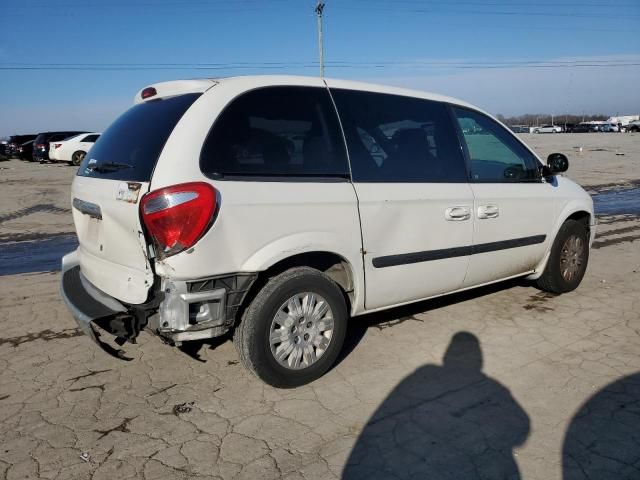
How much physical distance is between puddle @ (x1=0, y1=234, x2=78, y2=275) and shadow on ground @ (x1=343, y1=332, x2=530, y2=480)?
5000 millimetres

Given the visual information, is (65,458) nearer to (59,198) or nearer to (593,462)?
(593,462)

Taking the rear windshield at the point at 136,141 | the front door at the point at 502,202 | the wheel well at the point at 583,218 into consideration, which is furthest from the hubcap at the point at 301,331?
the wheel well at the point at 583,218

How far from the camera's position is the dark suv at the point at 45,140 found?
1053 inches

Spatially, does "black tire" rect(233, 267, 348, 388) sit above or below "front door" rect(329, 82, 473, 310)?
below


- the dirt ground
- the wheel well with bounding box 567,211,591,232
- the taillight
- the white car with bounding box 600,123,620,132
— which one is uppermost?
the white car with bounding box 600,123,620,132

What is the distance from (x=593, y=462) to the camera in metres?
2.58

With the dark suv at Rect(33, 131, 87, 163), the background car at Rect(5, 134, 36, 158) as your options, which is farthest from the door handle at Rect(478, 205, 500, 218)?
the background car at Rect(5, 134, 36, 158)

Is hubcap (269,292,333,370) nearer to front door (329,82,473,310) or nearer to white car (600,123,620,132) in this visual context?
front door (329,82,473,310)

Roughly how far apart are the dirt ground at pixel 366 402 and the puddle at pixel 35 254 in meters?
1.82

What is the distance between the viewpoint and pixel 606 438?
2.77 m

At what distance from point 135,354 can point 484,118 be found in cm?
344

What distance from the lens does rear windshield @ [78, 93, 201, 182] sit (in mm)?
3029

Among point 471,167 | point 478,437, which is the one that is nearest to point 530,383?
point 478,437

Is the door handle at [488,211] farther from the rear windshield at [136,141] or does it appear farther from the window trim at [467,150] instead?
the rear windshield at [136,141]
